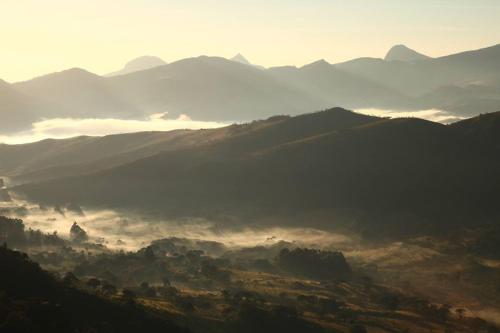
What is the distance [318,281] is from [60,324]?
342ft

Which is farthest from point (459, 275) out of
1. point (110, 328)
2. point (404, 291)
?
point (110, 328)

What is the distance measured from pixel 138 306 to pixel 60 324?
770 inches

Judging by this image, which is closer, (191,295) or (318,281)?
(191,295)

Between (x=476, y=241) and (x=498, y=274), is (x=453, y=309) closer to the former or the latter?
(x=498, y=274)

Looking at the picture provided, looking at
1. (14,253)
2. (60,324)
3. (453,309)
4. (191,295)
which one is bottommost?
(453,309)

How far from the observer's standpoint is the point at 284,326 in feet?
334

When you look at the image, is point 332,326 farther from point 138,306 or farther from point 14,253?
point 14,253

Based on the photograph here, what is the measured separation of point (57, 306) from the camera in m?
72.6

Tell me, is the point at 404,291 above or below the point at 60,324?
below

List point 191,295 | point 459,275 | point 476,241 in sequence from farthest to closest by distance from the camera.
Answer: point 476,241 < point 459,275 < point 191,295

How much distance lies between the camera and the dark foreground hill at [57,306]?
70.1 m

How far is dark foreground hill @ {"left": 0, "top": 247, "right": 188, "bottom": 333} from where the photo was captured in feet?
230

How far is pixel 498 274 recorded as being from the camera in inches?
6265

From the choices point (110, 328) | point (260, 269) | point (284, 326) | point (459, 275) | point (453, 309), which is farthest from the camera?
point (260, 269)
